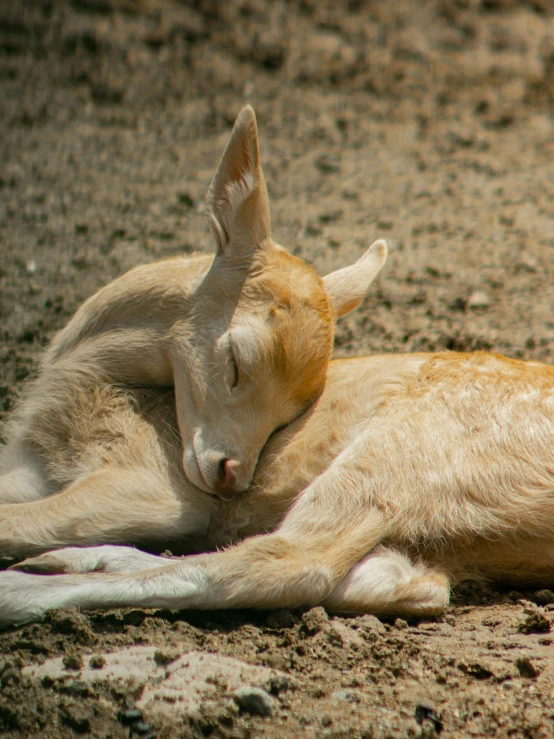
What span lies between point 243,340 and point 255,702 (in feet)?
5.86

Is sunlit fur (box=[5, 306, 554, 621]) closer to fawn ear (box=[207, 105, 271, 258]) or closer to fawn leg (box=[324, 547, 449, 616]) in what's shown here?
fawn leg (box=[324, 547, 449, 616])

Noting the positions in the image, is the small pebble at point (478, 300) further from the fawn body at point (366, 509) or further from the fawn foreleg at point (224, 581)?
the fawn foreleg at point (224, 581)

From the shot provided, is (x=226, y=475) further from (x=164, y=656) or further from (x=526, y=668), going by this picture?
(x=526, y=668)

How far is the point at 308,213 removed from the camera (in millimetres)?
7730

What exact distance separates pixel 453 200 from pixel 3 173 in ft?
13.7

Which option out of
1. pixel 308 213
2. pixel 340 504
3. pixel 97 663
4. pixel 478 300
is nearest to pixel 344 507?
pixel 340 504

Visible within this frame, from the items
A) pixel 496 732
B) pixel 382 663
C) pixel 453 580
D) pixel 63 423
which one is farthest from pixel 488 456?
pixel 63 423

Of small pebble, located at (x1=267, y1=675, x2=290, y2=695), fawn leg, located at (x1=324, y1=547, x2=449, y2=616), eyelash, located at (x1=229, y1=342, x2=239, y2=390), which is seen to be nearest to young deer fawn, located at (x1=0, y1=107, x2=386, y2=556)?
eyelash, located at (x1=229, y1=342, x2=239, y2=390)

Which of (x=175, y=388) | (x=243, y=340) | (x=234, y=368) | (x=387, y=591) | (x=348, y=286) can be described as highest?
(x=348, y=286)

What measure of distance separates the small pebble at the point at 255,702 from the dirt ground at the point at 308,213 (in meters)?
0.01

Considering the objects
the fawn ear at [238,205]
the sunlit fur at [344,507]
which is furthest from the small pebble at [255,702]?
the fawn ear at [238,205]

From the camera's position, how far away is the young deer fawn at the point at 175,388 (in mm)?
4082

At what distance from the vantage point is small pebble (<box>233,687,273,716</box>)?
289 cm

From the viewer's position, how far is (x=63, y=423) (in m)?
4.44
